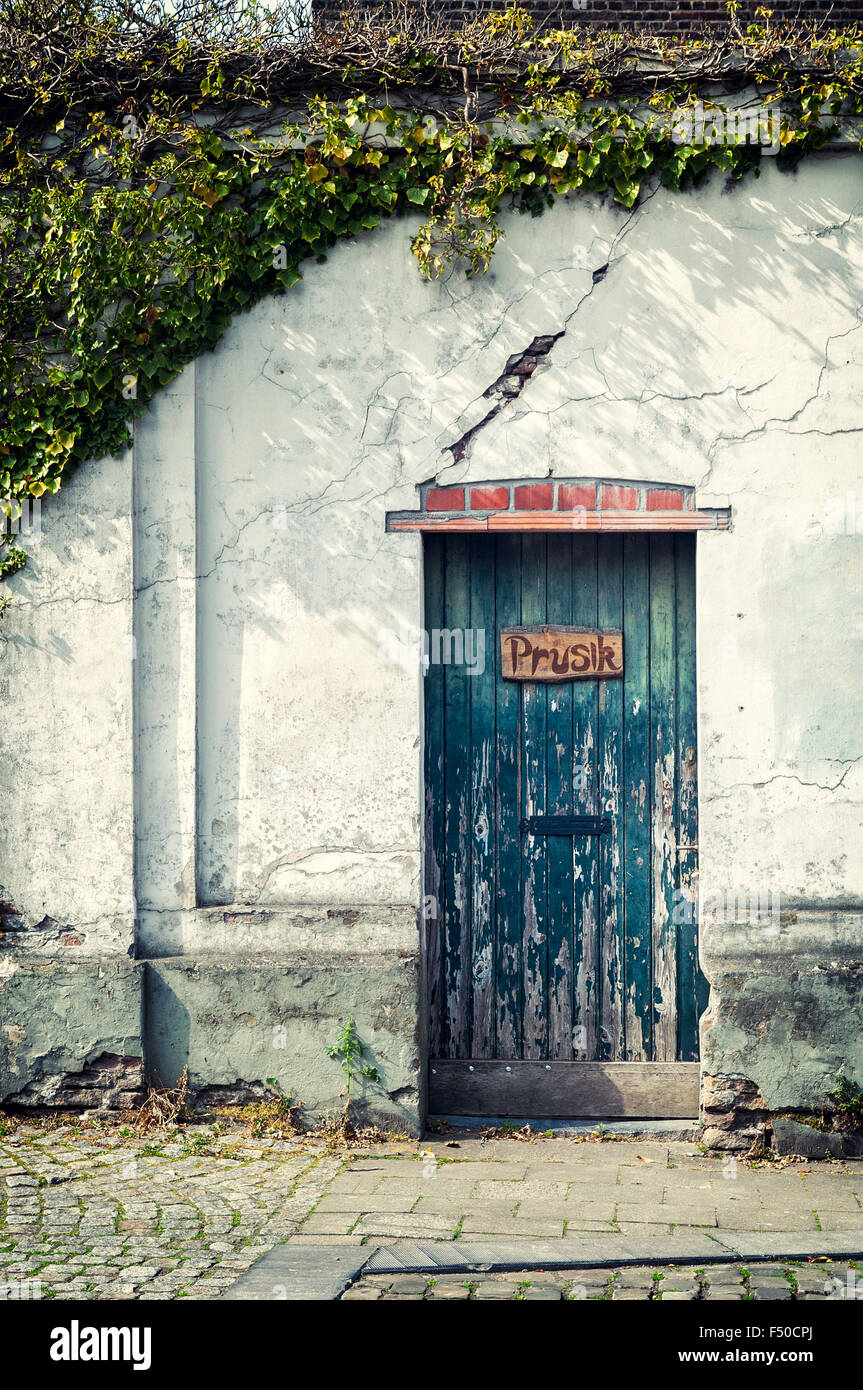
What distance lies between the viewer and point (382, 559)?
5.39 meters

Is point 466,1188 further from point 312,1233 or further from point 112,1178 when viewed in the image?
point 112,1178

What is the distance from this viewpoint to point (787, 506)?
208 inches

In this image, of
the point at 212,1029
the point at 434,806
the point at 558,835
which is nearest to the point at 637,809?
the point at 558,835

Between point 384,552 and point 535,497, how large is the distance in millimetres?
715

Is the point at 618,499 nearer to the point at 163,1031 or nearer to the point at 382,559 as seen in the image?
the point at 382,559

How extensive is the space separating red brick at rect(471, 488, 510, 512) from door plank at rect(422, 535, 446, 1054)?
11.9 inches

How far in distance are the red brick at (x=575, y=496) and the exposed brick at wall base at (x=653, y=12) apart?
7.29 feet

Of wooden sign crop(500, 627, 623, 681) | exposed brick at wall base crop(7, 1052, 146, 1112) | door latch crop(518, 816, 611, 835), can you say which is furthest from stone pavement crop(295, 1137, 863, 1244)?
wooden sign crop(500, 627, 623, 681)

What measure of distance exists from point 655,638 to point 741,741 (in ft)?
2.08

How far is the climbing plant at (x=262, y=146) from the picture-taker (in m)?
5.16
